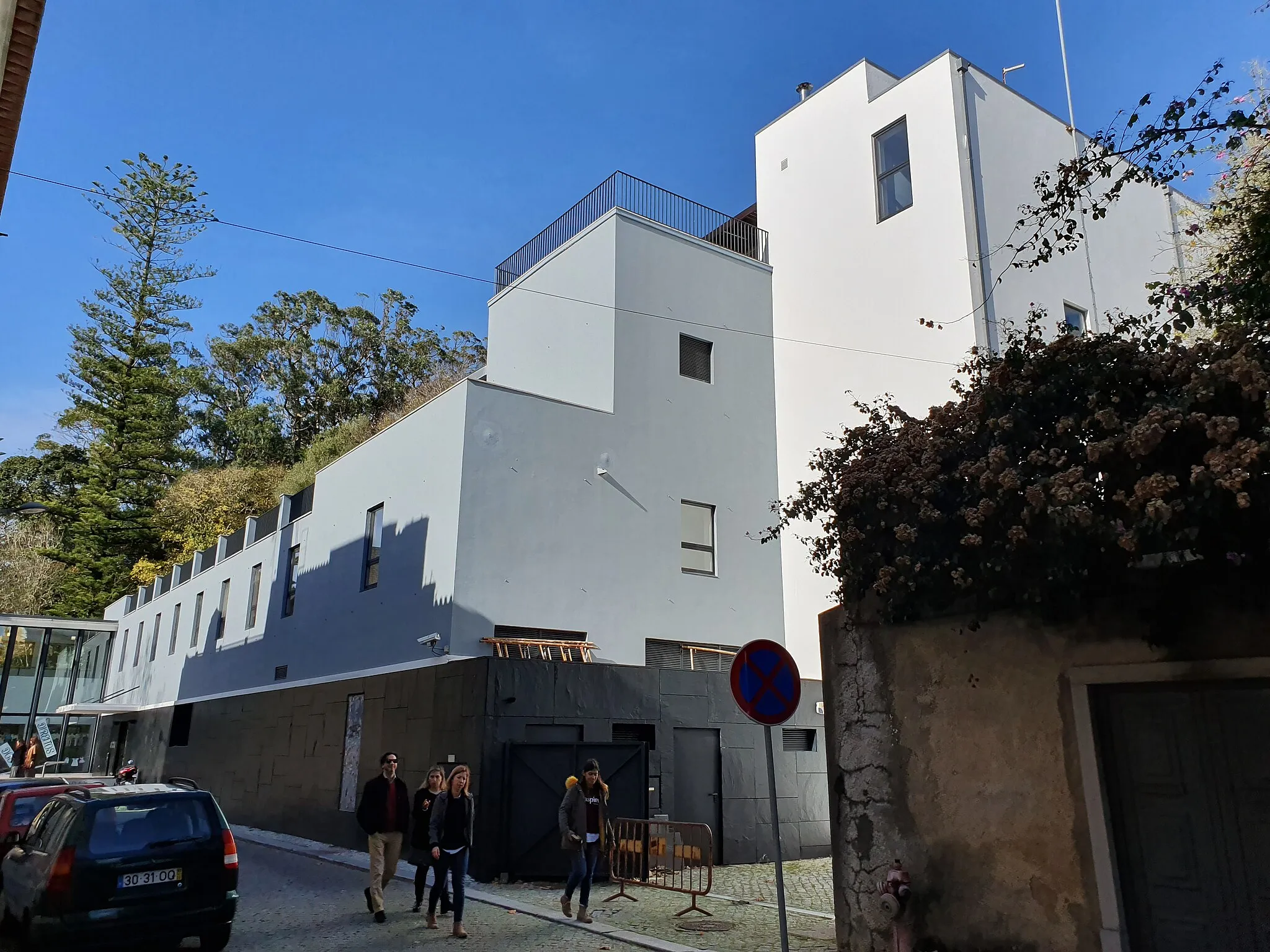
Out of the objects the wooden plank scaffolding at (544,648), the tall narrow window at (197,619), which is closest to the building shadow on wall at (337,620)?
the wooden plank scaffolding at (544,648)

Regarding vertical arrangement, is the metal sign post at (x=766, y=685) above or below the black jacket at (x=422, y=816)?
above

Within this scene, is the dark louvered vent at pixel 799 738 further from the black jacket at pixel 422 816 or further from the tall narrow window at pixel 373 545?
the tall narrow window at pixel 373 545

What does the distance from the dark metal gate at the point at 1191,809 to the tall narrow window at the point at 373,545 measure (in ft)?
48.3

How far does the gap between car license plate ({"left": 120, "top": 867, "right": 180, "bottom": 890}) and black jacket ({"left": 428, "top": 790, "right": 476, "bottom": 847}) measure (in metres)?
2.49

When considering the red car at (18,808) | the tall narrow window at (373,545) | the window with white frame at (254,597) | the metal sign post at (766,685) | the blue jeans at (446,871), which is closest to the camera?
the metal sign post at (766,685)

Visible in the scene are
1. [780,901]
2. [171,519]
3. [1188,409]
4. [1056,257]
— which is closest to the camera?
[1188,409]

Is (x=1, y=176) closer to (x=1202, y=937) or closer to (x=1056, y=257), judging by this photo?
(x=1202, y=937)

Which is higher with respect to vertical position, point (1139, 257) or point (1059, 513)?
point (1139, 257)

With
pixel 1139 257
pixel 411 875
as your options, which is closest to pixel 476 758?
pixel 411 875

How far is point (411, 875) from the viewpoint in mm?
12836

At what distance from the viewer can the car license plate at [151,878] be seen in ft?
25.0

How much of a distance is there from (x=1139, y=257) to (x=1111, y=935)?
19735mm

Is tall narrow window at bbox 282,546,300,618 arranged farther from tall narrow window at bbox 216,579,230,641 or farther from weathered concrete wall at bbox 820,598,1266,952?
weathered concrete wall at bbox 820,598,1266,952

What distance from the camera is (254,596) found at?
2503 cm
